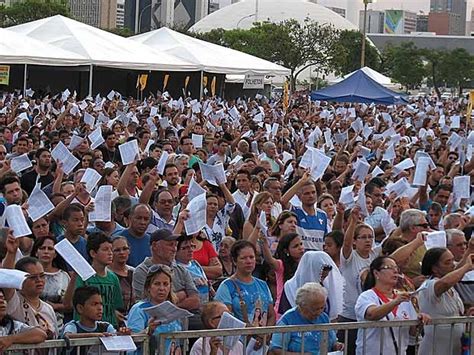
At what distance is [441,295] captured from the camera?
7.31m

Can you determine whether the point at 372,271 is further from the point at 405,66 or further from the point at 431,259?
the point at 405,66

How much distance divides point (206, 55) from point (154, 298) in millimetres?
35993

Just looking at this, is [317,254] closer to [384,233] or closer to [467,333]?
[467,333]

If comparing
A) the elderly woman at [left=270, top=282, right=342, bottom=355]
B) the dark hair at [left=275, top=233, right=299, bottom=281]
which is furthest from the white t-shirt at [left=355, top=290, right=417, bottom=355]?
the dark hair at [left=275, top=233, right=299, bottom=281]

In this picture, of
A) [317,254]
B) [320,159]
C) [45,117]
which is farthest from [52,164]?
[45,117]

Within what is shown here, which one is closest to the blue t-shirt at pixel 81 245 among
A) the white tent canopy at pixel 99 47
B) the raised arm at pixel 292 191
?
the raised arm at pixel 292 191

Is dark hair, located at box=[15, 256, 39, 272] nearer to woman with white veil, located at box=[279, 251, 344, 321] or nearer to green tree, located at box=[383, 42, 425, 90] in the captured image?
woman with white veil, located at box=[279, 251, 344, 321]

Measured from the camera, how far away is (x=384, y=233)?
9.95 meters

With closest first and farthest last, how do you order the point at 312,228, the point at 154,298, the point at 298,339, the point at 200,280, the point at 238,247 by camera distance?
the point at 298,339
the point at 154,298
the point at 238,247
the point at 200,280
the point at 312,228

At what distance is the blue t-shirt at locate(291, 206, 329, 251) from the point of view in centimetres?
960

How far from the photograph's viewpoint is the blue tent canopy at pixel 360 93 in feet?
92.3

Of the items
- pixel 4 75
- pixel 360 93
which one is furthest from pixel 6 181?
pixel 4 75

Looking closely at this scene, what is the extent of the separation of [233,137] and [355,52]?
200 feet

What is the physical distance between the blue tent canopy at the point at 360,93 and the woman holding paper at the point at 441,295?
20.7m
